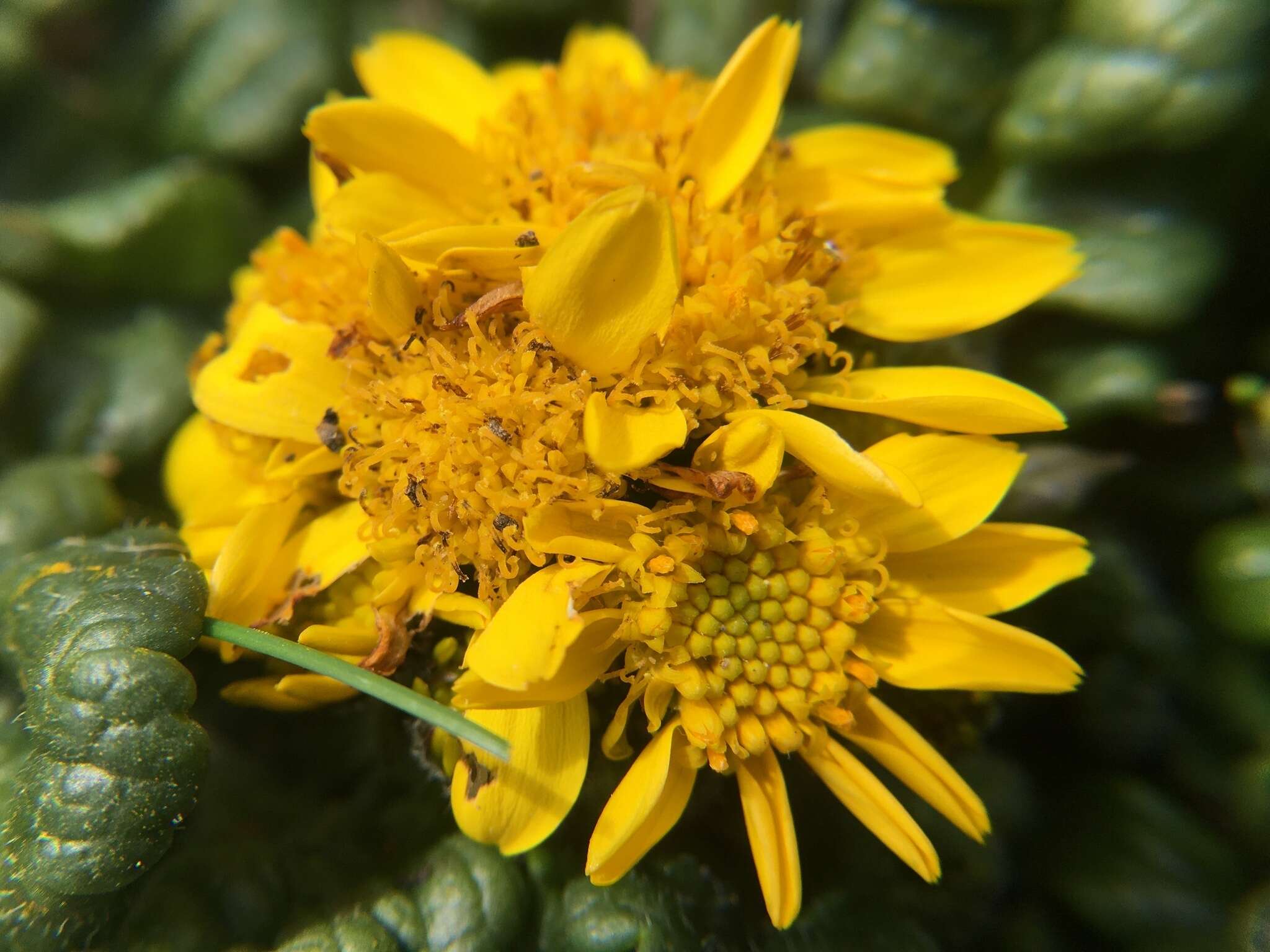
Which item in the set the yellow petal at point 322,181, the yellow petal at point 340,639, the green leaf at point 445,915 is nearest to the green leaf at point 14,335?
the yellow petal at point 322,181

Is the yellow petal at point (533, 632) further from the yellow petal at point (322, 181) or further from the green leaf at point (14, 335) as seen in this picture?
the green leaf at point (14, 335)

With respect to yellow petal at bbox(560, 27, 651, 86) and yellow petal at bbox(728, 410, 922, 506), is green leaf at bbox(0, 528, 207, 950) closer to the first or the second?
yellow petal at bbox(728, 410, 922, 506)

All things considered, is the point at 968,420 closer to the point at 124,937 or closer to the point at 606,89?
the point at 606,89

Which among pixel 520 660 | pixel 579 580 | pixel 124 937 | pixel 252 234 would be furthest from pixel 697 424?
pixel 252 234

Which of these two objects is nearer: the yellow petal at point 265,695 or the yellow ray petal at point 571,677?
the yellow ray petal at point 571,677

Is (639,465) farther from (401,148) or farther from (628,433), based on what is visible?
(401,148)

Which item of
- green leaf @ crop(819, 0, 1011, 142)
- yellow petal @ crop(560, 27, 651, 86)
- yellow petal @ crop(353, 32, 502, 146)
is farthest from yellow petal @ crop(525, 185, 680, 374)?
green leaf @ crop(819, 0, 1011, 142)
